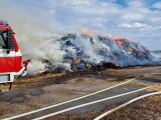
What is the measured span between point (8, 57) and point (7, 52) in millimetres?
198

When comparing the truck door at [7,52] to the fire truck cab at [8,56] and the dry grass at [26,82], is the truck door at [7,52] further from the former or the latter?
the dry grass at [26,82]

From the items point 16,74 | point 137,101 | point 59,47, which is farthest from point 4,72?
point 59,47

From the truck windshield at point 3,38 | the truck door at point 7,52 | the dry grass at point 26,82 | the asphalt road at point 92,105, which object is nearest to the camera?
the asphalt road at point 92,105

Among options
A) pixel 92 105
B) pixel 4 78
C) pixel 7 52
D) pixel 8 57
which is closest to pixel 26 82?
pixel 4 78

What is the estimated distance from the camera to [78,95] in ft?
20.3

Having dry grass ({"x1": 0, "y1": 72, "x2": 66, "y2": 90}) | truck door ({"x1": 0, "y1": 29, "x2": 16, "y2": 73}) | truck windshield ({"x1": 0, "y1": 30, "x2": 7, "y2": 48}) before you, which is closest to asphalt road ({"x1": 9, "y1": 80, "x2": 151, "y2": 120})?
truck door ({"x1": 0, "y1": 29, "x2": 16, "y2": 73})

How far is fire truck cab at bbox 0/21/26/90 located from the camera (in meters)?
4.85

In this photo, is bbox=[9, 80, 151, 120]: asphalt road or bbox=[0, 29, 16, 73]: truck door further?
bbox=[0, 29, 16, 73]: truck door

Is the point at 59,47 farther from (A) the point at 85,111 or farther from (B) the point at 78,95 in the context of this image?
(A) the point at 85,111

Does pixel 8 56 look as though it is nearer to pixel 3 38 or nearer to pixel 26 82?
pixel 3 38

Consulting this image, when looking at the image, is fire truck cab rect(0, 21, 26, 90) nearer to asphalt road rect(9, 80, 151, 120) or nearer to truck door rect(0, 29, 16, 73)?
truck door rect(0, 29, 16, 73)

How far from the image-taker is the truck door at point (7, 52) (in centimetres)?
481

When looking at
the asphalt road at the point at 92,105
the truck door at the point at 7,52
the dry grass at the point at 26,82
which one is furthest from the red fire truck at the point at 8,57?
the dry grass at the point at 26,82

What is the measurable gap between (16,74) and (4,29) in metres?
1.77
